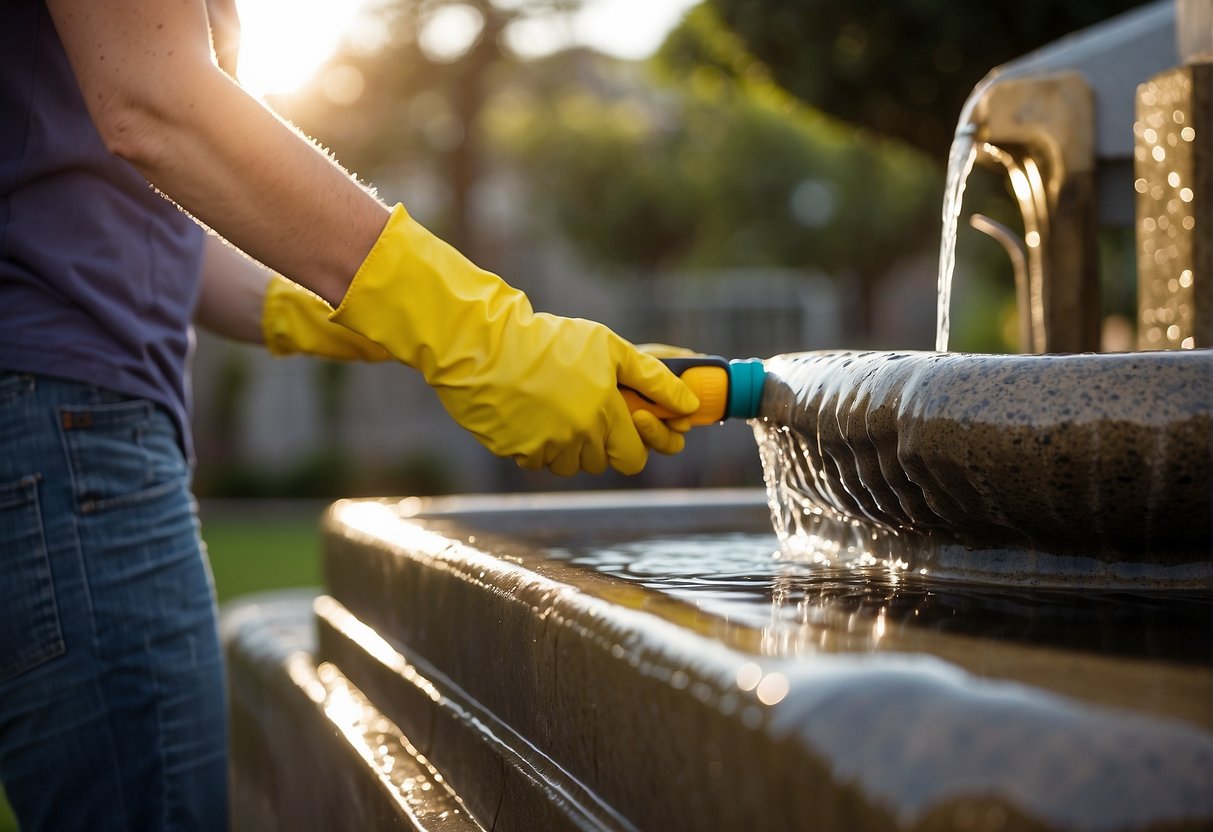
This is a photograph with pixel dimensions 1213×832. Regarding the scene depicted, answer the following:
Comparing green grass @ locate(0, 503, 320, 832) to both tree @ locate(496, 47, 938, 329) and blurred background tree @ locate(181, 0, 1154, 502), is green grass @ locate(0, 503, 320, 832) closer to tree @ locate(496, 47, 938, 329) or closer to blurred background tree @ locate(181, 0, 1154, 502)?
blurred background tree @ locate(181, 0, 1154, 502)

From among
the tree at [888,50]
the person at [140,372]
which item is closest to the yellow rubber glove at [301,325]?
the person at [140,372]

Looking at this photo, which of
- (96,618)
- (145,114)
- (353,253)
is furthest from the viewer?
(96,618)

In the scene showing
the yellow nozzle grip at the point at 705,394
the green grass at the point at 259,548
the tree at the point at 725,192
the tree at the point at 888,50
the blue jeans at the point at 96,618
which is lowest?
the green grass at the point at 259,548

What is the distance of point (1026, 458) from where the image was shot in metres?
1.24

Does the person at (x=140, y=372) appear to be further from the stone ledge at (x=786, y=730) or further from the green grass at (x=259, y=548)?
the green grass at (x=259, y=548)

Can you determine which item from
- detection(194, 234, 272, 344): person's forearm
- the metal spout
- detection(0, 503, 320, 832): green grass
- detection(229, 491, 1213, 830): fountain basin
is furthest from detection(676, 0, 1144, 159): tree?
detection(229, 491, 1213, 830): fountain basin

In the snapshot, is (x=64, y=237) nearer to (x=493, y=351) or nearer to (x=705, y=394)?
(x=493, y=351)

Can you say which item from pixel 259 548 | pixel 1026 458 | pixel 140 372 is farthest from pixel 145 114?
pixel 259 548

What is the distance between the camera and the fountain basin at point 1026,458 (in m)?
1.21

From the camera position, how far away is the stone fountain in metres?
0.78

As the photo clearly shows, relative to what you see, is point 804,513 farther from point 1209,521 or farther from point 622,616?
point 622,616

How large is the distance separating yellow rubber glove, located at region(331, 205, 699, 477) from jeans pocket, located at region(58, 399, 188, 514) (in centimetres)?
34

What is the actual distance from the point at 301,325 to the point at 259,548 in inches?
336

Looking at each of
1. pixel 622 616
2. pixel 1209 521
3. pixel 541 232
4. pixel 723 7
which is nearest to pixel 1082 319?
pixel 1209 521
